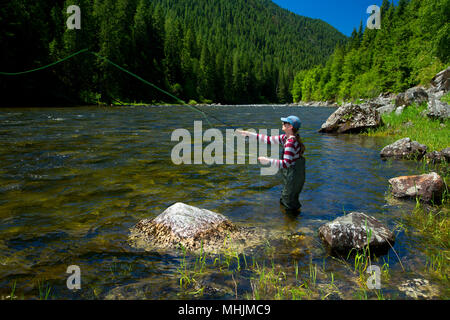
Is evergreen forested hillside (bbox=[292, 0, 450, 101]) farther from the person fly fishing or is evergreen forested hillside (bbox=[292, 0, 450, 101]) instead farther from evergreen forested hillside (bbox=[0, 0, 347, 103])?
evergreen forested hillside (bbox=[0, 0, 347, 103])

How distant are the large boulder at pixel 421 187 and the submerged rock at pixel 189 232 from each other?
4.03m

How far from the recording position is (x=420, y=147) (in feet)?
36.8

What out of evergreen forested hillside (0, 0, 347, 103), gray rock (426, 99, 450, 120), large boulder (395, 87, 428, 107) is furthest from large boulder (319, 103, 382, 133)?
evergreen forested hillside (0, 0, 347, 103)

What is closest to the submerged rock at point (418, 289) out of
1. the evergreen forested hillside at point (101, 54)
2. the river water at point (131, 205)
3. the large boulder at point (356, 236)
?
the river water at point (131, 205)

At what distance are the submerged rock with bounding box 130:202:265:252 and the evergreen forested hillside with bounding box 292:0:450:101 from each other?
69.8 ft

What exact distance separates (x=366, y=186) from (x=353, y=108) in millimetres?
12620

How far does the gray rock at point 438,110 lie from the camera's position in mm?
15344

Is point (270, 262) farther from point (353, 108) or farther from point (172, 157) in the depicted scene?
point (353, 108)

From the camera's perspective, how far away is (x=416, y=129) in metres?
15.3

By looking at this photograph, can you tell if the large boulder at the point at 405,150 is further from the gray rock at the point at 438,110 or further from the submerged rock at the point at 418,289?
the submerged rock at the point at 418,289

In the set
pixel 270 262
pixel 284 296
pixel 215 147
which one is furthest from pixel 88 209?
pixel 215 147

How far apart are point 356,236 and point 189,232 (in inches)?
105
